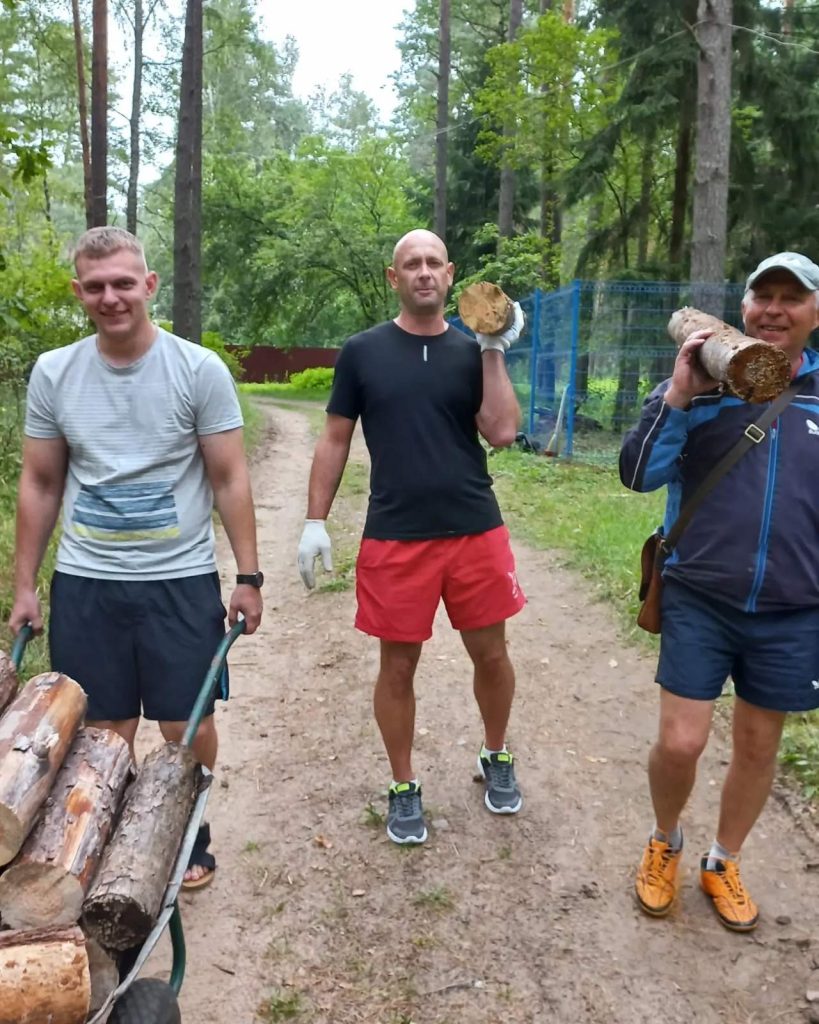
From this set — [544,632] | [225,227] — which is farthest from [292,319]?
[544,632]

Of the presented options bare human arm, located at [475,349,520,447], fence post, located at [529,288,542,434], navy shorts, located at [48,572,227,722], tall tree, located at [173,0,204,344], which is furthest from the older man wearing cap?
tall tree, located at [173,0,204,344]

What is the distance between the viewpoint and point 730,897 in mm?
3023

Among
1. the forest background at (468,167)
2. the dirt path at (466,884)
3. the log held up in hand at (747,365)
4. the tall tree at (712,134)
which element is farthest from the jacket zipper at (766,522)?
the tall tree at (712,134)

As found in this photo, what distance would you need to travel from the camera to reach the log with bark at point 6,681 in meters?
2.39

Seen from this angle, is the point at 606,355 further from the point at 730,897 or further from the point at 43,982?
the point at 43,982

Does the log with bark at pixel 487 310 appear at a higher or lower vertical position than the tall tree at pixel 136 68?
lower

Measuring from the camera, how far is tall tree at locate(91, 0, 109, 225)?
1412 cm

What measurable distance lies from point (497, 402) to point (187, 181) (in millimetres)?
12540

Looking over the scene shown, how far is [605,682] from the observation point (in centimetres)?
521

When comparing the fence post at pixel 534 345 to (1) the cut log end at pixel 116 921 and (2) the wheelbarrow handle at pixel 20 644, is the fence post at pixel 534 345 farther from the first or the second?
(1) the cut log end at pixel 116 921

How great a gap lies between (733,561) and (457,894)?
5.03 ft

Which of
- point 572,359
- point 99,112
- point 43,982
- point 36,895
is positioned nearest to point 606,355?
point 572,359

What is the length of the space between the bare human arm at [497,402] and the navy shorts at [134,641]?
1.10 metres

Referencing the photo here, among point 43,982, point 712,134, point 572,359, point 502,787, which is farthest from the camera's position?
point 572,359
